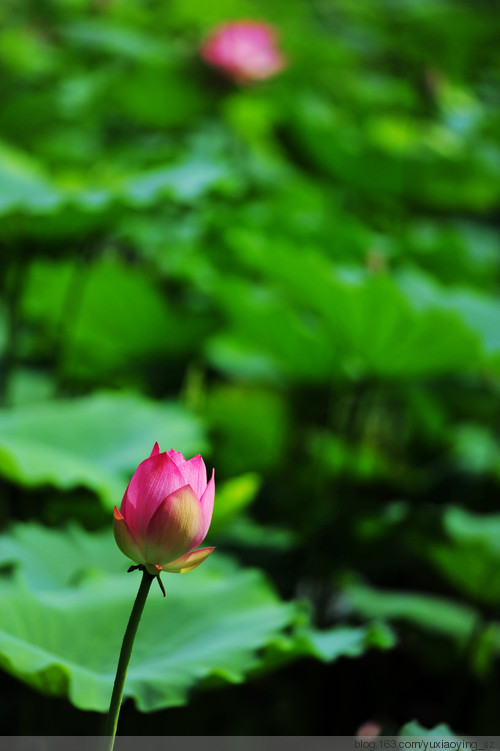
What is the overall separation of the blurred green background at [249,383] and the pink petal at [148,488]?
13 cm

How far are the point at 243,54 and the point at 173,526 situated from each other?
133 centimetres

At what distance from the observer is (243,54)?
149cm

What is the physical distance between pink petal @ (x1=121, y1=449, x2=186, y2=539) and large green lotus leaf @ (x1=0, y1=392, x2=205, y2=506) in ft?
1.11

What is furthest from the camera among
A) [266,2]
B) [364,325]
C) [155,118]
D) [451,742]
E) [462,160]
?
[266,2]

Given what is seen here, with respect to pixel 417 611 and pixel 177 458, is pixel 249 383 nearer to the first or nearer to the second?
pixel 417 611

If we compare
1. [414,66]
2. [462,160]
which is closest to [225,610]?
[462,160]

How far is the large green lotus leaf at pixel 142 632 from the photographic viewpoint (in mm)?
449

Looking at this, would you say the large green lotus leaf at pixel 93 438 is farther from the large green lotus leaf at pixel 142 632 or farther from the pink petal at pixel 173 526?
the pink petal at pixel 173 526

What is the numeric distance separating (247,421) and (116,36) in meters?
0.82

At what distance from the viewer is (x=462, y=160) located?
4.84ft

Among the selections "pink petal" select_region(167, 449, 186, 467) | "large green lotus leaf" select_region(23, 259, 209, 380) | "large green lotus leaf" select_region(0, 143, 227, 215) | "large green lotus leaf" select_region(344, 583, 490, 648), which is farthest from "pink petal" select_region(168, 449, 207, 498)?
Answer: "large green lotus leaf" select_region(23, 259, 209, 380)

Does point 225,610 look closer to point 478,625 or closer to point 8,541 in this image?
point 8,541

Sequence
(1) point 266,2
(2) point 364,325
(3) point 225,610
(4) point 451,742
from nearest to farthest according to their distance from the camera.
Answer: (4) point 451,742, (3) point 225,610, (2) point 364,325, (1) point 266,2

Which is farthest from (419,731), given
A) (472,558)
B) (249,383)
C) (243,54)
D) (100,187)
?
(243,54)
